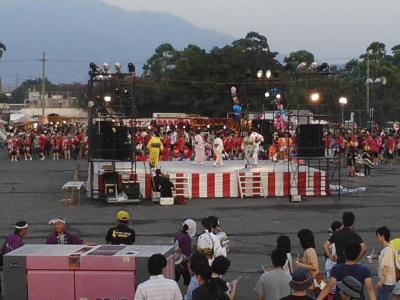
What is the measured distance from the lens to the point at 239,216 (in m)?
20.1

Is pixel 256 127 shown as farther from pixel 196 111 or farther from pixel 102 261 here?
pixel 196 111

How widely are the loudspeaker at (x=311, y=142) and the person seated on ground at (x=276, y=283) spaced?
650 inches

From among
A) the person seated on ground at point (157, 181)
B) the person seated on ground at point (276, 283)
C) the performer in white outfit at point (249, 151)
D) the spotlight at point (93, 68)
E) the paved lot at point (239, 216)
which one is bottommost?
the paved lot at point (239, 216)

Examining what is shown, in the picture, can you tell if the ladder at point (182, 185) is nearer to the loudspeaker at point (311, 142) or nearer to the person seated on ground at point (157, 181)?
the person seated on ground at point (157, 181)

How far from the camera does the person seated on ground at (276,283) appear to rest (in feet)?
23.6

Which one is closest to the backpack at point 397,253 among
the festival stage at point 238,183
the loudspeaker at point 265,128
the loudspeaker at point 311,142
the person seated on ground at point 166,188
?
the person seated on ground at point 166,188

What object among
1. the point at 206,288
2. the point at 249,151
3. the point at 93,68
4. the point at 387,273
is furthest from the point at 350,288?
the point at 249,151

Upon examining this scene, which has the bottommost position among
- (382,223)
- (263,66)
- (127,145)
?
(382,223)

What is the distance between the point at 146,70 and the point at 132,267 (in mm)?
94015

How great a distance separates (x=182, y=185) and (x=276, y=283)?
55.7 ft

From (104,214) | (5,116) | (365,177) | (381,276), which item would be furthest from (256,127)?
(5,116)

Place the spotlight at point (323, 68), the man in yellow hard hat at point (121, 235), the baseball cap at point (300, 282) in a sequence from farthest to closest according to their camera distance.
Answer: the spotlight at point (323, 68), the man in yellow hard hat at point (121, 235), the baseball cap at point (300, 282)

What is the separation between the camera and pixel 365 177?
31.2 m

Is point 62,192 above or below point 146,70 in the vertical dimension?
below
